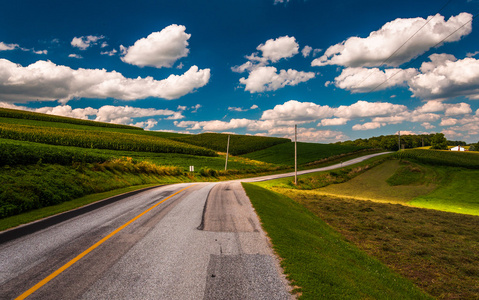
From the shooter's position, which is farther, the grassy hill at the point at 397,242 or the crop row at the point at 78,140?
the crop row at the point at 78,140

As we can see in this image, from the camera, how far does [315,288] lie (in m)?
4.60

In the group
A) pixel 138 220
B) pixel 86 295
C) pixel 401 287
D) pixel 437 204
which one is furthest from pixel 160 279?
pixel 437 204

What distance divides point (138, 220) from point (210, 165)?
4288 centimetres

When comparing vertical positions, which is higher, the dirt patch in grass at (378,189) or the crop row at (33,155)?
the crop row at (33,155)

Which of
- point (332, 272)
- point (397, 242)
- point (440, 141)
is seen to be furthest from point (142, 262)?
point (440, 141)

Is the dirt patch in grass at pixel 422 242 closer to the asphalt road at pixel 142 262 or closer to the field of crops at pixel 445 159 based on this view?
the asphalt road at pixel 142 262

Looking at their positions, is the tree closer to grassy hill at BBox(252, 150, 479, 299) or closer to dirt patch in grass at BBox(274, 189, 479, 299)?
grassy hill at BBox(252, 150, 479, 299)

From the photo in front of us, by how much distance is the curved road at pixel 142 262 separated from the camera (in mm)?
4363

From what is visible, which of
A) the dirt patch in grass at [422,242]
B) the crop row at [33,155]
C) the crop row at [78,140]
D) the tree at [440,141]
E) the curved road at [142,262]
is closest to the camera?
the curved road at [142,262]

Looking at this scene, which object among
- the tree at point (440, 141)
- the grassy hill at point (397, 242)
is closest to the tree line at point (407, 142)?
the tree at point (440, 141)

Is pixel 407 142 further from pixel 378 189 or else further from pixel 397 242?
pixel 397 242

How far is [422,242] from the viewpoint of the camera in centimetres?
1094

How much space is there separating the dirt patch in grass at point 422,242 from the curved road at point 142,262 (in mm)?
5105

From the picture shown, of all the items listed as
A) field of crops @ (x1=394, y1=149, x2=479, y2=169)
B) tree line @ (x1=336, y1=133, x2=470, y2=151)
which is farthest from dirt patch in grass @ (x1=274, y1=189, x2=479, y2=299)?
tree line @ (x1=336, y1=133, x2=470, y2=151)
